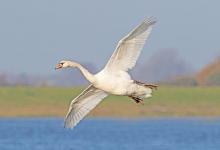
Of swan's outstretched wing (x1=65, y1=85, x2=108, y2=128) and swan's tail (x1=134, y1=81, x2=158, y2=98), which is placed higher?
swan's tail (x1=134, y1=81, x2=158, y2=98)

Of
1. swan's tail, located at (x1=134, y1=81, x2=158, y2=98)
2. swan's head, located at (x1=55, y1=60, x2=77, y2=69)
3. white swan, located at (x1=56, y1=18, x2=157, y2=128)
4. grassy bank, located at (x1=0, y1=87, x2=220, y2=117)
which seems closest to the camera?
white swan, located at (x1=56, y1=18, x2=157, y2=128)

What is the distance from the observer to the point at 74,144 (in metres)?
44.9

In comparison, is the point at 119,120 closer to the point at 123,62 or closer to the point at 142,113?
the point at 142,113

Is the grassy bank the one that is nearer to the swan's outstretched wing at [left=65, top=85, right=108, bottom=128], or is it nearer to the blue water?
the blue water

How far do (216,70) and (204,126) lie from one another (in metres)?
34.6

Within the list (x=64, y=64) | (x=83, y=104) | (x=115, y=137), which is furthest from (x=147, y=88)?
(x=115, y=137)

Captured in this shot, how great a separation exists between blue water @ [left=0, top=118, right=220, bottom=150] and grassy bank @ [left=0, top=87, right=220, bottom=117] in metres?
3.26

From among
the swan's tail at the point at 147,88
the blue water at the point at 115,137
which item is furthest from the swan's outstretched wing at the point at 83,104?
the blue water at the point at 115,137

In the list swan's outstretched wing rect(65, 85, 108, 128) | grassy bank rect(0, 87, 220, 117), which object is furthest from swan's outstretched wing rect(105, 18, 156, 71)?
grassy bank rect(0, 87, 220, 117)

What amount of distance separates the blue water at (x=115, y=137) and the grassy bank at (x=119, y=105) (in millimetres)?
3256

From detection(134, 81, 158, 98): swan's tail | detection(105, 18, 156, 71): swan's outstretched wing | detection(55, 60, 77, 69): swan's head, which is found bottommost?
detection(134, 81, 158, 98): swan's tail

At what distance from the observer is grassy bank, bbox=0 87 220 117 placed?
2660 inches

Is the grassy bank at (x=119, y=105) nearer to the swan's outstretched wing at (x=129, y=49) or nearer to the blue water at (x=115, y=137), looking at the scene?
the blue water at (x=115, y=137)

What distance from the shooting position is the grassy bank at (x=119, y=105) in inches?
→ 2660
